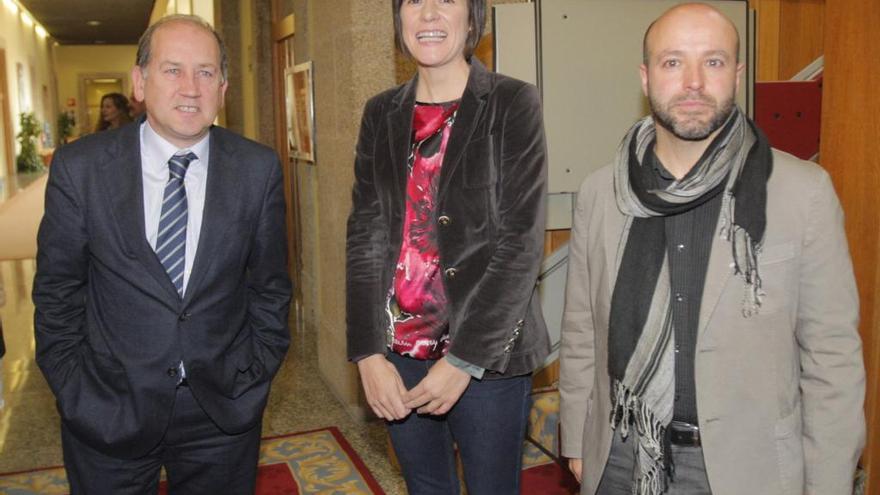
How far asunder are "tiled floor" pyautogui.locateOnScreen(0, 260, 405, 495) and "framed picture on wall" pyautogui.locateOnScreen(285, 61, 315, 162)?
1509mm

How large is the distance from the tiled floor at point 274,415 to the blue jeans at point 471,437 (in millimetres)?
1614

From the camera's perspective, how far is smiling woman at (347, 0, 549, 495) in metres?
1.82

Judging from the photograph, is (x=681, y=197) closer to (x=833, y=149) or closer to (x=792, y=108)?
(x=833, y=149)

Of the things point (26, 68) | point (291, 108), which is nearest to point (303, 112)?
point (291, 108)

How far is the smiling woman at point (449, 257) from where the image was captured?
5.96 ft

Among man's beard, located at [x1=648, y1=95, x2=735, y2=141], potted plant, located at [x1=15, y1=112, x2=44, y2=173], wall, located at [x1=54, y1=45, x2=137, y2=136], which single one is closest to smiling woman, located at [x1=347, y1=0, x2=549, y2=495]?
man's beard, located at [x1=648, y1=95, x2=735, y2=141]

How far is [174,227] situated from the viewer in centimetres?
193

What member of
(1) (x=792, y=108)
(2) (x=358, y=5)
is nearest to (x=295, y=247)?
(2) (x=358, y=5)

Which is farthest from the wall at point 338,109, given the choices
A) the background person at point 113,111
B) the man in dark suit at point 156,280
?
the man in dark suit at point 156,280

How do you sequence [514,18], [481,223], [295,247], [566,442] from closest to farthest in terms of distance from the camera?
[481,223] < [566,442] < [514,18] < [295,247]

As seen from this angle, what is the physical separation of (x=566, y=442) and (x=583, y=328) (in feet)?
1.00

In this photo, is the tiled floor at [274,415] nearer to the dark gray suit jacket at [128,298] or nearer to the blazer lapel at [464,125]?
the dark gray suit jacket at [128,298]

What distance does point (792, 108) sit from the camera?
370cm

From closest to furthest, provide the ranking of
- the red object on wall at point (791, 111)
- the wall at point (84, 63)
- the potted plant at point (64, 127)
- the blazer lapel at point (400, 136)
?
the blazer lapel at point (400, 136) < the red object on wall at point (791, 111) < the potted plant at point (64, 127) < the wall at point (84, 63)
